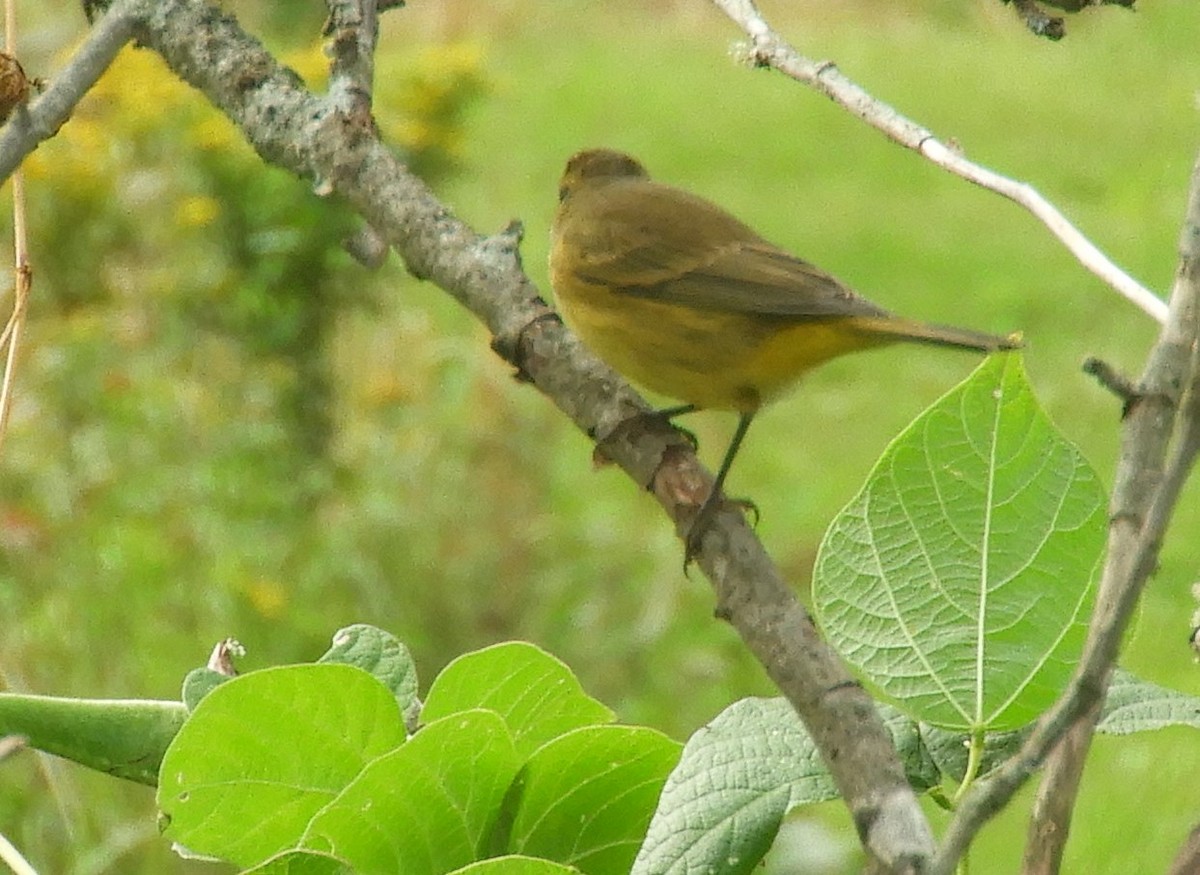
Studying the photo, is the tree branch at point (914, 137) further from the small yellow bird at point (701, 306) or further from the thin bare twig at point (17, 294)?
the small yellow bird at point (701, 306)

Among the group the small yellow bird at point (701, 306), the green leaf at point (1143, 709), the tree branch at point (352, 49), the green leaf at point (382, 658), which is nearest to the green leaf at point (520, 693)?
the green leaf at point (382, 658)

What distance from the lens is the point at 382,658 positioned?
1138 millimetres

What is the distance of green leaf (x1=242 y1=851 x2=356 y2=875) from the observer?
2.78 ft

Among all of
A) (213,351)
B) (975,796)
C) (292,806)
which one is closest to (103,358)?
(213,351)

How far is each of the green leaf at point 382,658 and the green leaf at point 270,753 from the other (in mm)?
142

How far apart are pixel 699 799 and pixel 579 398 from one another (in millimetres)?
467

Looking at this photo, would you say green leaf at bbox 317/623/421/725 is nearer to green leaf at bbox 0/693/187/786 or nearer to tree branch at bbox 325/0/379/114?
green leaf at bbox 0/693/187/786

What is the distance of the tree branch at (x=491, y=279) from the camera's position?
3.32 feet

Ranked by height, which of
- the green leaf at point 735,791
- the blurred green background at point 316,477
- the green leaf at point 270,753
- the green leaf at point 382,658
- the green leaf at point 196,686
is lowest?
the green leaf at point 735,791

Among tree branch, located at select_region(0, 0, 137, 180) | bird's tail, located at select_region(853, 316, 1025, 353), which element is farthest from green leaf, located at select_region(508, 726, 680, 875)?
bird's tail, located at select_region(853, 316, 1025, 353)

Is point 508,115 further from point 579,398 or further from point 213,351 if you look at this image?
point 579,398

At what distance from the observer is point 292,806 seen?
994 millimetres

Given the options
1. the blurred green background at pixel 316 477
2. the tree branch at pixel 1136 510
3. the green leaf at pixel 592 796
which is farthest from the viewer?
the blurred green background at pixel 316 477

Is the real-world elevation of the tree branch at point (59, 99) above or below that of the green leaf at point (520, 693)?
above
